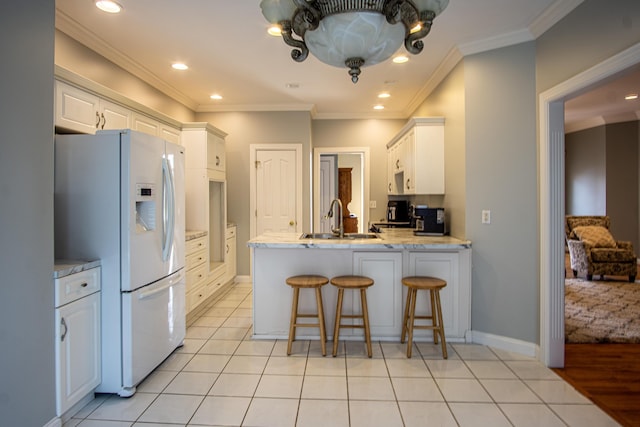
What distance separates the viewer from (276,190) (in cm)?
545

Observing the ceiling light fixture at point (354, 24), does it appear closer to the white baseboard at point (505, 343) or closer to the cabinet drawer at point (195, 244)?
the white baseboard at point (505, 343)

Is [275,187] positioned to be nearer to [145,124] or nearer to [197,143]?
[197,143]

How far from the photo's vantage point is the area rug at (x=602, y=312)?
336 cm

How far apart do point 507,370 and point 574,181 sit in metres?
7.04

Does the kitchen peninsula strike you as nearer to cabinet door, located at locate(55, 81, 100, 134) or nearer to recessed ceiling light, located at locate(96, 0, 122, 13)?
cabinet door, located at locate(55, 81, 100, 134)

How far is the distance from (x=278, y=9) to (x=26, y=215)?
5.22ft

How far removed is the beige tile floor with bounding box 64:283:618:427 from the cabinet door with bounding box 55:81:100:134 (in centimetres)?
193

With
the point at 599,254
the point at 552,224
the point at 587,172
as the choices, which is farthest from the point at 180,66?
the point at 587,172

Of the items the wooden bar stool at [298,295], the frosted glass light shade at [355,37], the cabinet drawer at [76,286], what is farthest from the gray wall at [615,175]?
the cabinet drawer at [76,286]

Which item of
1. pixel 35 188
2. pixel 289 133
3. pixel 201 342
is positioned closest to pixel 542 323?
pixel 201 342

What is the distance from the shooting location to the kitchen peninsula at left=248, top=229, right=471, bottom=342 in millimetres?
3203

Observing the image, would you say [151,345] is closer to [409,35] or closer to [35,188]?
[35,188]

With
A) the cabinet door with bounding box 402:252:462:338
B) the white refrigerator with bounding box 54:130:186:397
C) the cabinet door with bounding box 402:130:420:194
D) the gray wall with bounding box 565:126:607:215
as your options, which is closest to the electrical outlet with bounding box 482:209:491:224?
the cabinet door with bounding box 402:252:462:338

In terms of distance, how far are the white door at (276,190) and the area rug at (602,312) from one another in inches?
142
